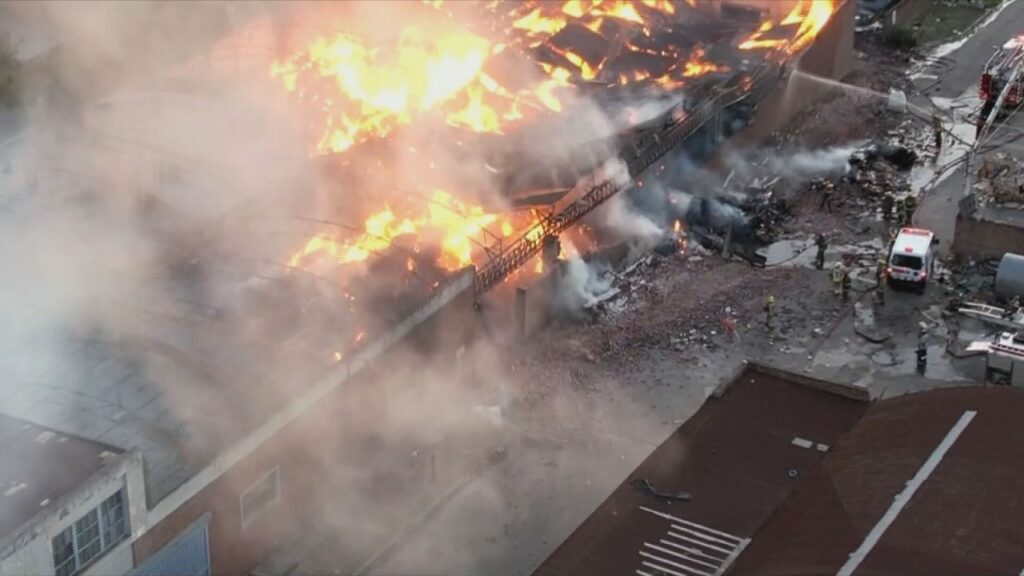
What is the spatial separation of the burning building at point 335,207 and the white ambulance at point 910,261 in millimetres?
4970

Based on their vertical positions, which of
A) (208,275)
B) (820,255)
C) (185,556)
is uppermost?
(208,275)

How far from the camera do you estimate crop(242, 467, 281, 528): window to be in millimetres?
18734

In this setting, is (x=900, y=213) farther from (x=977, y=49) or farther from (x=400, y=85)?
(x=977, y=49)

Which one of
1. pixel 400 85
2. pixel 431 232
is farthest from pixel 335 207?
pixel 400 85

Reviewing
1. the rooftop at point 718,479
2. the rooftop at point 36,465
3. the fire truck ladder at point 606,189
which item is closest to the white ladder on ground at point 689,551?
the rooftop at point 718,479

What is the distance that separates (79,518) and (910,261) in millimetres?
15879

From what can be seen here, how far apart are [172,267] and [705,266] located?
10.4m

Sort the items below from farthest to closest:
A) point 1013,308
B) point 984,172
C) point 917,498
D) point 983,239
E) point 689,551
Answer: point 984,172 < point 983,239 < point 1013,308 < point 689,551 < point 917,498

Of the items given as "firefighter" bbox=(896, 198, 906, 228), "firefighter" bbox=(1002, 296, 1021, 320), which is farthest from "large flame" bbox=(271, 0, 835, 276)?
"firefighter" bbox=(1002, 296, 1021, 320)

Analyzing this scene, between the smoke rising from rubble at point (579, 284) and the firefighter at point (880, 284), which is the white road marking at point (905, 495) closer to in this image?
the firefighter at point (880, 284)

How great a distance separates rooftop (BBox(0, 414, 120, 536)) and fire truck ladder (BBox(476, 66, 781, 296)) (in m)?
7.63

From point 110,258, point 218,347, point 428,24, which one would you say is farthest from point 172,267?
point 428,24

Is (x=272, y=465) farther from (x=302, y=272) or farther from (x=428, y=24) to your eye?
(x=428, y=24)

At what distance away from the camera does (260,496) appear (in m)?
19.0
